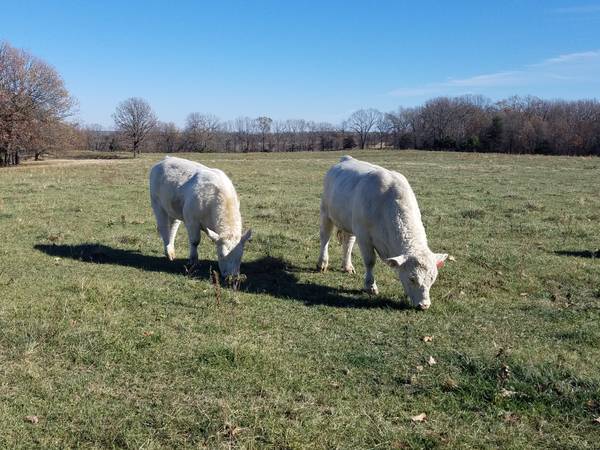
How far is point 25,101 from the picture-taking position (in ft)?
171

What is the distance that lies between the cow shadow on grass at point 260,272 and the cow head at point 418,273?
38 centimetres

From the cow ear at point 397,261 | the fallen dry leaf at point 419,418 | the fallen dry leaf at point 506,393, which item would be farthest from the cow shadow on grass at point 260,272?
the fallen dry leaf at point 419,418

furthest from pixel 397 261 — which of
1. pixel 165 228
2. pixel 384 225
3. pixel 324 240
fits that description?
pixel 165 228

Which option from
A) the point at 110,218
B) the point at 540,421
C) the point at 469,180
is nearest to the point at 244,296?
the point at 540,421

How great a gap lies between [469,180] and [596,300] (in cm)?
2706

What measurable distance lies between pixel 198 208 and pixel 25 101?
48854 mm

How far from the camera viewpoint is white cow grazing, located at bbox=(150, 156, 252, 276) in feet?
36.2

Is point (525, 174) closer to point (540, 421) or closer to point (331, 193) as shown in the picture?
point (331, 193)

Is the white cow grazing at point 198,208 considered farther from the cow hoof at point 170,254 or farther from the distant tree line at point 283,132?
the distant tree line at point 283,132

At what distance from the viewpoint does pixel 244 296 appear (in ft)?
31.2

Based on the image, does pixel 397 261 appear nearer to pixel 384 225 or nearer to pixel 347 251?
pixel 384 225

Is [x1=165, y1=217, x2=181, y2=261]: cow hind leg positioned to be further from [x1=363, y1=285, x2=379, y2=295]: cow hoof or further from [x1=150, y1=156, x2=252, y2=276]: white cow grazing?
[x1=363, y1=285, x2=379, y2=295]: cow hoof

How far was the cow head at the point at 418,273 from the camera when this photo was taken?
894 cm

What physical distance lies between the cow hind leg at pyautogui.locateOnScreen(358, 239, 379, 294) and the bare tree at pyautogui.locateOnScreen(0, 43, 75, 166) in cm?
4958
